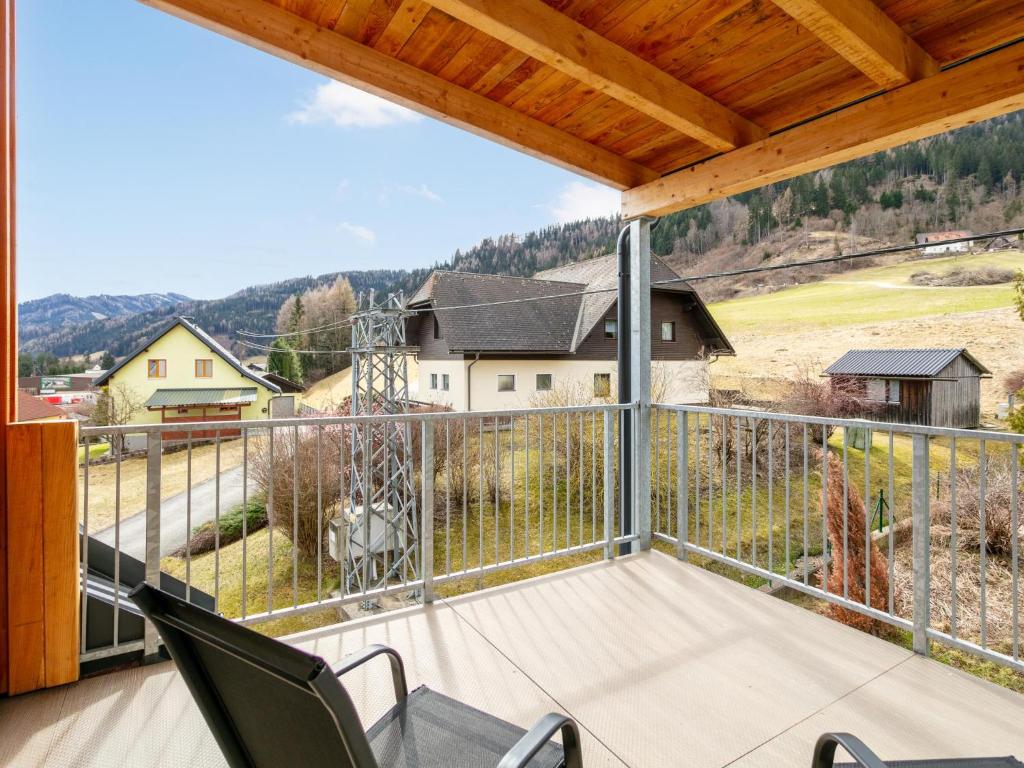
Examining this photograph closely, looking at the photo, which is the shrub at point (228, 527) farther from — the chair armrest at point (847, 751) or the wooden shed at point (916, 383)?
the wooden shed at point (916, 383)

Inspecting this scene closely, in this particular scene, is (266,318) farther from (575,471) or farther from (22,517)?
(575,471)

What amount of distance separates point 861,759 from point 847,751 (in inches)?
1.8

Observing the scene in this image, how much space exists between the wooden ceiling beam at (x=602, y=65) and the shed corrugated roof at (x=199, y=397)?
2309 mm

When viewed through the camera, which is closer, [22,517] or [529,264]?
[22,517]

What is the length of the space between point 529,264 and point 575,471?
125 inches

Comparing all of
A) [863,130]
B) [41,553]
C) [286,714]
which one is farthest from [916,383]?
[41,553]

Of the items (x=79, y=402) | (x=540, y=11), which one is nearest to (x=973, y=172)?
(x=540, y=11)

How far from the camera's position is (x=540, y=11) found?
204cm

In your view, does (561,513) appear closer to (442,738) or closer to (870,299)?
(870,299)

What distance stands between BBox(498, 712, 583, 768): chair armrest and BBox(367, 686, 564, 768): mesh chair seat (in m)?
0.10

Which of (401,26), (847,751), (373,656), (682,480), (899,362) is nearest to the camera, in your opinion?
(847,751)

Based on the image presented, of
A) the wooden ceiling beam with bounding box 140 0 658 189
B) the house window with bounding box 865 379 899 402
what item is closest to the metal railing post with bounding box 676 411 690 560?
the wooden ceiling beam with bounding box 140 0 658 189

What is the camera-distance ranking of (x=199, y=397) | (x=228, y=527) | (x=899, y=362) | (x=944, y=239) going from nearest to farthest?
(x=199, y=397) < (x=944, y=239) < (x=899, y=362) < (x=228, y=527)

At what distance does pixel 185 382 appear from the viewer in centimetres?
302
